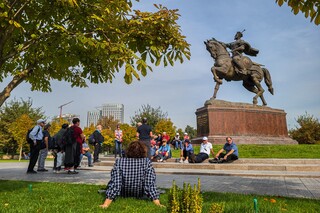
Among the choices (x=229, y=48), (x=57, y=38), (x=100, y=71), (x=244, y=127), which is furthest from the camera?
(x=229, y=48)

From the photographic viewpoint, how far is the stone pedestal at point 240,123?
1853 centimetres

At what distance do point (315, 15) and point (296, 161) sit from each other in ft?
32.7

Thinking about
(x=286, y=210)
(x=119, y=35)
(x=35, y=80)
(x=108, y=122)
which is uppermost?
(x=108, y=122)

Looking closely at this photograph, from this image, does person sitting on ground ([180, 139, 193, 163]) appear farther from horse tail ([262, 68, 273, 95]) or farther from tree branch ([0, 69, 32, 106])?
horse tail ([262, 68, 273, 95])

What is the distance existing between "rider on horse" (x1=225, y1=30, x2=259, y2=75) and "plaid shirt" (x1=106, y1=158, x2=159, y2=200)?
17.2 metres

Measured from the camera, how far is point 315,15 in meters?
4.07

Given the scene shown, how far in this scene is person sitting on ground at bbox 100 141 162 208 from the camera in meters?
4.73

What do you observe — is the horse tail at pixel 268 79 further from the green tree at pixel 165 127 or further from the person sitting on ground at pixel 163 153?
the green tree at pixel 165 127

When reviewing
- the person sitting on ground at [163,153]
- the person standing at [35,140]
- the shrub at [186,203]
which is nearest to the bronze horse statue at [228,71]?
the person sitting on ground at [163,153]

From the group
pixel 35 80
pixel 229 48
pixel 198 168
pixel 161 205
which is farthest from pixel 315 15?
pixel 229 48

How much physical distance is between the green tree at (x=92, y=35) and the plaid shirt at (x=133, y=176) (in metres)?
1.47

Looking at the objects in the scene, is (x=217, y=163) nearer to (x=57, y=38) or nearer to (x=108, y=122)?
(x=57, y=38)

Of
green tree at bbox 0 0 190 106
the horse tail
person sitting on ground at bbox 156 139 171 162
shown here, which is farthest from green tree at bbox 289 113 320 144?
green tree at bbox 0 0 190 106

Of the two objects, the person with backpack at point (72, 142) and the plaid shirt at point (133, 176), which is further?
the person with backpack at point (72, 142)
